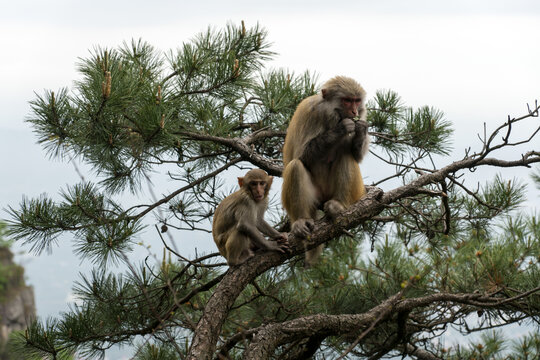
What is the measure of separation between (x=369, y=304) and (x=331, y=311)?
1.43 feet

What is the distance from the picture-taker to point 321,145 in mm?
4488

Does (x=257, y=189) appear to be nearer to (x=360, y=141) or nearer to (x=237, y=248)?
(x=237, y=248)

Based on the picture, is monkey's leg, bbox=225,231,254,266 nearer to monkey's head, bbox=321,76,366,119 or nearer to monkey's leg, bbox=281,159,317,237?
monkey's leg, bbox=281,159,317,237

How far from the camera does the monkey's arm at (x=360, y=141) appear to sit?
14.7ft

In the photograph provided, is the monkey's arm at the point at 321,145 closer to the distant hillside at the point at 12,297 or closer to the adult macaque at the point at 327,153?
the adult macaque at the point at 327,153

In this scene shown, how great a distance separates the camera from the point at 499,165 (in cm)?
439

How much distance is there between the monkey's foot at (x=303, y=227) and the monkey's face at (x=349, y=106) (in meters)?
0.89

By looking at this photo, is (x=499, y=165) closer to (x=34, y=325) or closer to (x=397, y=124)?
(x=397, y=124)

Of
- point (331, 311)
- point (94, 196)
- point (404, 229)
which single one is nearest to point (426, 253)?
point (404, 229)

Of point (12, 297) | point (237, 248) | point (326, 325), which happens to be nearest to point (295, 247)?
point (237, 248)

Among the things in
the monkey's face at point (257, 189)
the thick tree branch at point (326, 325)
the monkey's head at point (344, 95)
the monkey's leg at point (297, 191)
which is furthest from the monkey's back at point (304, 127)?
the thick tree branch at point (326, 325)

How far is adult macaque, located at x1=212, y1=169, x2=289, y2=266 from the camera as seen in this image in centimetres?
432

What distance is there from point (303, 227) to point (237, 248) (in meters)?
0.54

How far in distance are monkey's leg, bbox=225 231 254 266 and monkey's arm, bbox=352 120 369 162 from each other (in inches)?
41.9
